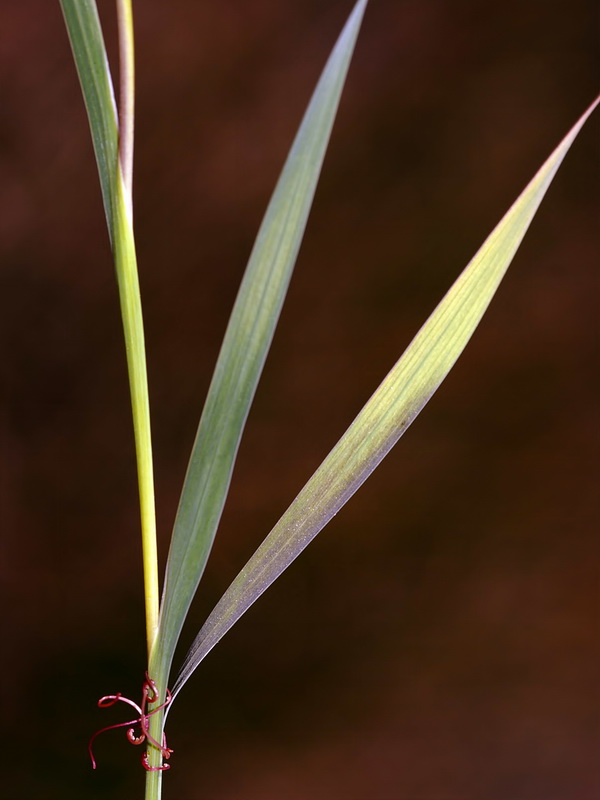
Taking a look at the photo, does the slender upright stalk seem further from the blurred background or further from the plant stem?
the blurred background

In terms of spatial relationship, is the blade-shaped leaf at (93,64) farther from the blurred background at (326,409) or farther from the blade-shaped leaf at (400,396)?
the blurred background at (326,409)

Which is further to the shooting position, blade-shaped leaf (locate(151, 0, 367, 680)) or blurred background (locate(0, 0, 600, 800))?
blurred background (locate(0, 0, 600, 800))

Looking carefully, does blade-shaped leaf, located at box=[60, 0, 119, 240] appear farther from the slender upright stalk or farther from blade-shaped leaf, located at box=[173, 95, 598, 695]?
blade-shaped leaf, located at box=[173, 95, 598, 695]

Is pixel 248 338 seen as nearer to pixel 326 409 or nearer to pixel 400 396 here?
pixel 400 396

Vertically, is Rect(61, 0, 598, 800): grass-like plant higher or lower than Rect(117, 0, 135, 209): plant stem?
lower

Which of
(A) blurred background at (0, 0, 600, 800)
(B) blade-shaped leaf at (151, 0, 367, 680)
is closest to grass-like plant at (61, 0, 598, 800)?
(B) blade-shaped leaf at (151, 0, 367, 680)

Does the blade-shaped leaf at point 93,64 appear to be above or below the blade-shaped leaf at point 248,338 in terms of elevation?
above

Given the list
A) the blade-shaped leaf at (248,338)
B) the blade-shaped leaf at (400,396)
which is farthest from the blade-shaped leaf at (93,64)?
the blade-shaped leaf at (400,396)

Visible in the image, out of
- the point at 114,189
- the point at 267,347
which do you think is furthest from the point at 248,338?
the point at 114,189
